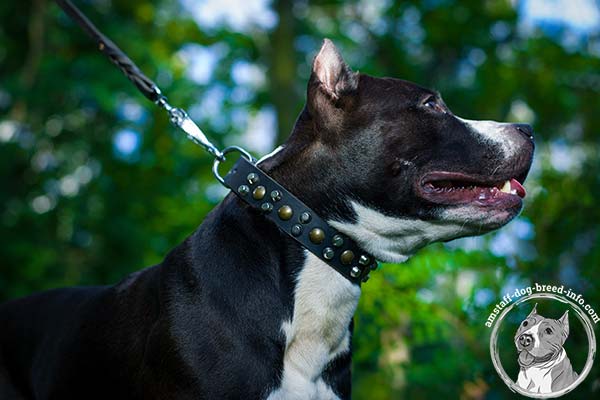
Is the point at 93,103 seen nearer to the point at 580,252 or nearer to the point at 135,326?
the point at 580,252

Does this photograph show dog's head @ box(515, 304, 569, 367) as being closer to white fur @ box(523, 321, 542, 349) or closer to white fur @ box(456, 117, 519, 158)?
white fur @ box(523, 321, 542, 349)

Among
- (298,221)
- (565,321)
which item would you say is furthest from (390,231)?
(565,321)

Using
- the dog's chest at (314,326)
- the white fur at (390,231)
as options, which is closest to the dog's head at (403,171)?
the white fur at (390,231)

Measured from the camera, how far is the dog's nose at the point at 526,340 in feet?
12.3

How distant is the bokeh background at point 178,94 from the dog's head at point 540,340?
281 centimetres

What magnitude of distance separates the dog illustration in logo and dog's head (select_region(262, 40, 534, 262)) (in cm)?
84

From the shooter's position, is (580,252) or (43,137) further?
(43,137)

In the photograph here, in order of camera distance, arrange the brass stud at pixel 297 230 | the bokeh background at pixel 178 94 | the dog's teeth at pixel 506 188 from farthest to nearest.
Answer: the bokeh background at pixel 178 94, the dog's teeth at pixel 506 188, the brass stud at pixel 297 230

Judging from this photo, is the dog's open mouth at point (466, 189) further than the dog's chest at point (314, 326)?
Yes

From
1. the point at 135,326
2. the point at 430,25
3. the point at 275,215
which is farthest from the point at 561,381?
the point at 430,25

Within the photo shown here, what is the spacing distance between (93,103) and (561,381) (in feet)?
32.5

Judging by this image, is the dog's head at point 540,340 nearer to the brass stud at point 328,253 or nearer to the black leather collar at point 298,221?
the black leather collar at point 298,221

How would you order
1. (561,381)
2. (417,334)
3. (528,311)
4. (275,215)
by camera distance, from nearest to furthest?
(275,215) < (561,381) < (528,311) < (417,334)

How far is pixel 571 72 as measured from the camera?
14.3 m
